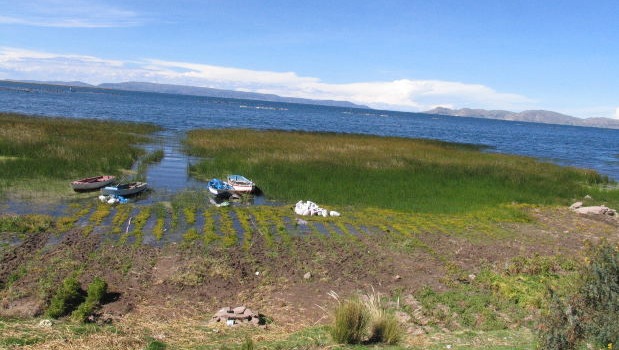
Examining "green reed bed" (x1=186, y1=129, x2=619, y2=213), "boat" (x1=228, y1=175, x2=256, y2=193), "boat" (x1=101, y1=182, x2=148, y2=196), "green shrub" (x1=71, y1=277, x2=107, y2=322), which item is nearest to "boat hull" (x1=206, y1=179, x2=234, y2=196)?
"boat" (x1=228, y1=175, x2=256, y2=193)

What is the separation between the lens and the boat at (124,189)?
81.8 feet

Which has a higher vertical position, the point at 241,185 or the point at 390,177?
the point at 390,177

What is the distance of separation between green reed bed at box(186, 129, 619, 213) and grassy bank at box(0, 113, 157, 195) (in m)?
6.25

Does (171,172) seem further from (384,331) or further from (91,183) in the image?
(384,331)

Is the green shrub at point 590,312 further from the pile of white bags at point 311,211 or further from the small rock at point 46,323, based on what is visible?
the pile of white bags at point 311,211

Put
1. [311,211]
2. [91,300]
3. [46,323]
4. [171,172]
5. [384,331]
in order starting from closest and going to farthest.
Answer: [384,331], [46,323], [91,300], [311,211], [171,172]

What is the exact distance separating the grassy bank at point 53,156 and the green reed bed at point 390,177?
625 cm

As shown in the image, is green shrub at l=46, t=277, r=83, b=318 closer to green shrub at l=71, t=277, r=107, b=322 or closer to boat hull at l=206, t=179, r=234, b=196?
green shrub at l=71, t=277, r=107, b=322

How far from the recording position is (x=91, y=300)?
39.8 ft

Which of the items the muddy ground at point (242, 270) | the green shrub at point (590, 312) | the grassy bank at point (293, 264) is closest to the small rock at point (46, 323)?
the grassy bank at point (293, 264)

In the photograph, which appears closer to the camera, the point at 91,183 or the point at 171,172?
the point at 91,183

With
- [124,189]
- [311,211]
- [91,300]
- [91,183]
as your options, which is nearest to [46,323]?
[91,300]

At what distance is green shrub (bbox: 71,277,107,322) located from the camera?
1121 cm

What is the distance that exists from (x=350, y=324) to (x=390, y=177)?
24.1 metres
